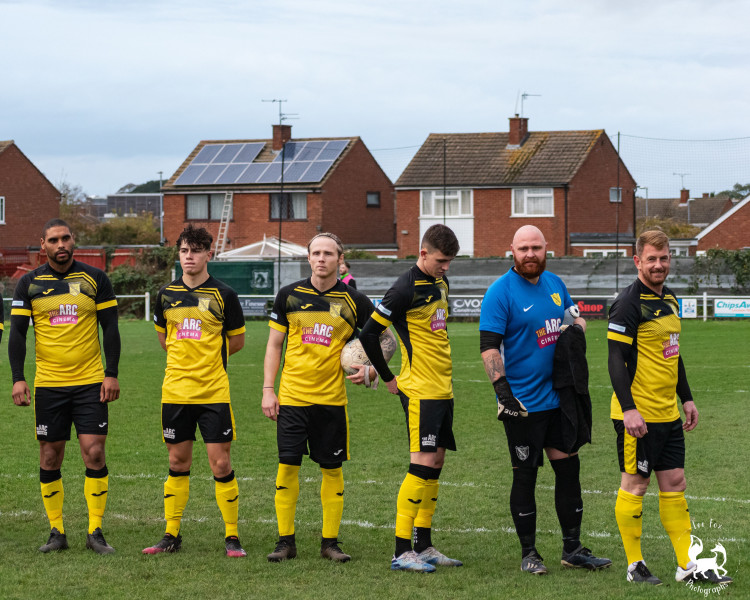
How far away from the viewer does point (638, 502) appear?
5.84m

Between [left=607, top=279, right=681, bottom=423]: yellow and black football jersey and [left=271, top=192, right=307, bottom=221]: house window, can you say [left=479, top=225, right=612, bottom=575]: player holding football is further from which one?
[left=271, top=192, right=307, bottom=221]: house window

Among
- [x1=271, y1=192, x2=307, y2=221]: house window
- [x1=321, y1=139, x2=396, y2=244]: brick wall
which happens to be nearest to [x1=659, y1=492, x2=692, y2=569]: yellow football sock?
[x1=321, y1=139, x2=396, y2=244]: brick wall

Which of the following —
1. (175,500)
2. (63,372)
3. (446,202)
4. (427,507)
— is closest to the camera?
(427,507)

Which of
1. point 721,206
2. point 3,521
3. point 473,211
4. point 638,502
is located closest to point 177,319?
point 3,521

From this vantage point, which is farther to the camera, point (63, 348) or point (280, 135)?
point (280, 135)

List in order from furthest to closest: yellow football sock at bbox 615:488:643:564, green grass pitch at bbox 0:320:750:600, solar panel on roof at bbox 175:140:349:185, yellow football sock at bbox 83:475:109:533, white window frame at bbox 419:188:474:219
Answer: solar panel on roof at bbox 175:140:349:185
white window frame at bbox 419:188:474:219
yellow football sock at bbox 83:475:109:533
yellow football sock at bbox 615:488:643:564
green grass pitch at bbox 0:320:750:600

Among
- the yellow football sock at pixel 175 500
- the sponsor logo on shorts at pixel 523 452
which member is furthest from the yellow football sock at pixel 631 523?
the yellow football sock at pixel 175 500

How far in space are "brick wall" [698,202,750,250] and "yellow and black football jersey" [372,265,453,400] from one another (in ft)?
137

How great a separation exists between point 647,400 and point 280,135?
45.1m

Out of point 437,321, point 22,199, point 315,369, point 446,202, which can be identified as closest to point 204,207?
point 22,199

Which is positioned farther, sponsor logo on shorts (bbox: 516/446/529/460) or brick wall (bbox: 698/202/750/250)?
brick wall (bbox: 698/202/750/250)

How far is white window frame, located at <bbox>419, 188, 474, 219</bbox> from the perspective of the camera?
4572cm

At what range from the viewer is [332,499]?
6473mm

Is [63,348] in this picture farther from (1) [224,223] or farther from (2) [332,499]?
(1) [224,223]
